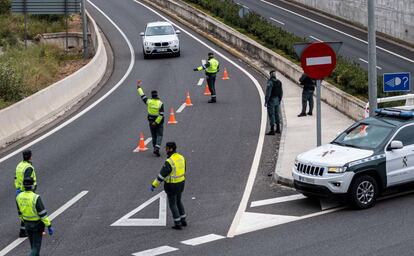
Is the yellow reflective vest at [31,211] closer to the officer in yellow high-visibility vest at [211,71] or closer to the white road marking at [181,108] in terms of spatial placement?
the white road marking at [181,108]

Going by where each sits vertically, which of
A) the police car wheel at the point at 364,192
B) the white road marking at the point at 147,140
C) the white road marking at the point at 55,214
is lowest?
the white road marking at the point at 55,214

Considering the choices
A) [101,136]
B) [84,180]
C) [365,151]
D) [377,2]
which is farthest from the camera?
[377,2]

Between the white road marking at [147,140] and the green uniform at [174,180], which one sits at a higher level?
the green uniform at [174,180]

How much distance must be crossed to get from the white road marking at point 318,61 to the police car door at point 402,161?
207 cm

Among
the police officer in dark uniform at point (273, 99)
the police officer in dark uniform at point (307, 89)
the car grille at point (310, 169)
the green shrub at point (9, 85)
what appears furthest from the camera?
the green shrub at point (9, 85)

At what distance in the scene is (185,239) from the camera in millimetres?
13320

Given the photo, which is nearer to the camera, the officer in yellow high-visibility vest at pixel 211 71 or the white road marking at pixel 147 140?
the white road marking at pixel 147 140

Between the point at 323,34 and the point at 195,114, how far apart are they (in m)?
25.9

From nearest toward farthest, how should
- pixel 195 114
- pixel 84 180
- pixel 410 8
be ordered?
pixel 84 180 → pixel 195 114 → pixel 410 8

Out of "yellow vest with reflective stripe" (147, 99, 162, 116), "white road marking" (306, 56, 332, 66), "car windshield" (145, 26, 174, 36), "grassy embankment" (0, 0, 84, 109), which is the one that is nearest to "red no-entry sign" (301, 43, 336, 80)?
"white road marking" (306, 56, 332, 66)

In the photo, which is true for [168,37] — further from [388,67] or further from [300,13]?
[300,13]

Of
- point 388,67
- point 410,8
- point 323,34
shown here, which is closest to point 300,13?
point 323,34

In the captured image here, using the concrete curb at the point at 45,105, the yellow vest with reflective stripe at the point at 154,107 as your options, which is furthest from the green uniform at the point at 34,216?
the concrete curb at the point at 45,105

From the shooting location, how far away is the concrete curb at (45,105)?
23281 mm
